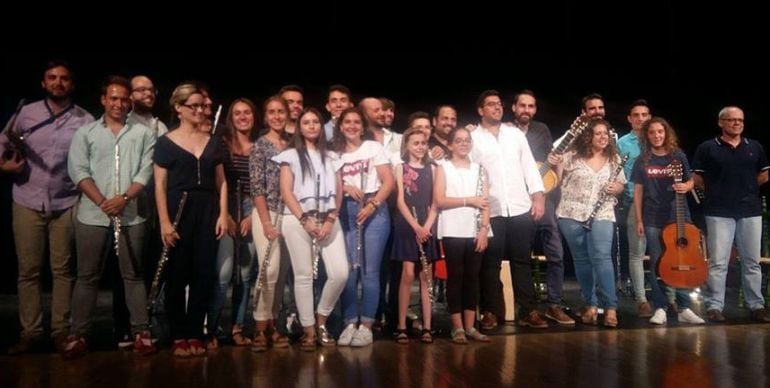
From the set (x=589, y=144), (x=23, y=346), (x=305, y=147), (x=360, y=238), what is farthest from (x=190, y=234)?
(x=589, y=144)

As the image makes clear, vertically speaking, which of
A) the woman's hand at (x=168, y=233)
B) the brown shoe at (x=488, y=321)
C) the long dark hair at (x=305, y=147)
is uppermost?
the long dark hair at (x=305, y=147)

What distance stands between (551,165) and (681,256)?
3.33ft

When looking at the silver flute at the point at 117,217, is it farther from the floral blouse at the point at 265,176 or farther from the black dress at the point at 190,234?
the floral blouse at the point at 265,176

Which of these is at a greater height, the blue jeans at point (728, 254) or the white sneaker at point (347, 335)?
the blue jeans at point (728, 254)

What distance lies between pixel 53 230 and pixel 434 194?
2.07m

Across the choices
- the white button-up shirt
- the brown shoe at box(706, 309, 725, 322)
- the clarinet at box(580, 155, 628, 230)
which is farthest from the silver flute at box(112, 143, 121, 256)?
the brown shoe at box(706, 309, 725, 322)

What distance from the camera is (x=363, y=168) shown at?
3.84 metres

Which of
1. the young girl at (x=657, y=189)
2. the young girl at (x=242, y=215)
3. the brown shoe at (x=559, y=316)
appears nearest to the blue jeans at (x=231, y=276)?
the young girl at (x=242, y=215)

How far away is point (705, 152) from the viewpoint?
186 inches

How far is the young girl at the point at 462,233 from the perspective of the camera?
3.89 metres

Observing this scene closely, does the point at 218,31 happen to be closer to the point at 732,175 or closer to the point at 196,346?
the point at 196,346

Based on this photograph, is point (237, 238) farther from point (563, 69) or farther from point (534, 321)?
point (563, 69)

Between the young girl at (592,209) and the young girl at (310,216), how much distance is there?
1.67 m

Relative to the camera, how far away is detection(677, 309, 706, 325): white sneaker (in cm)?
440
